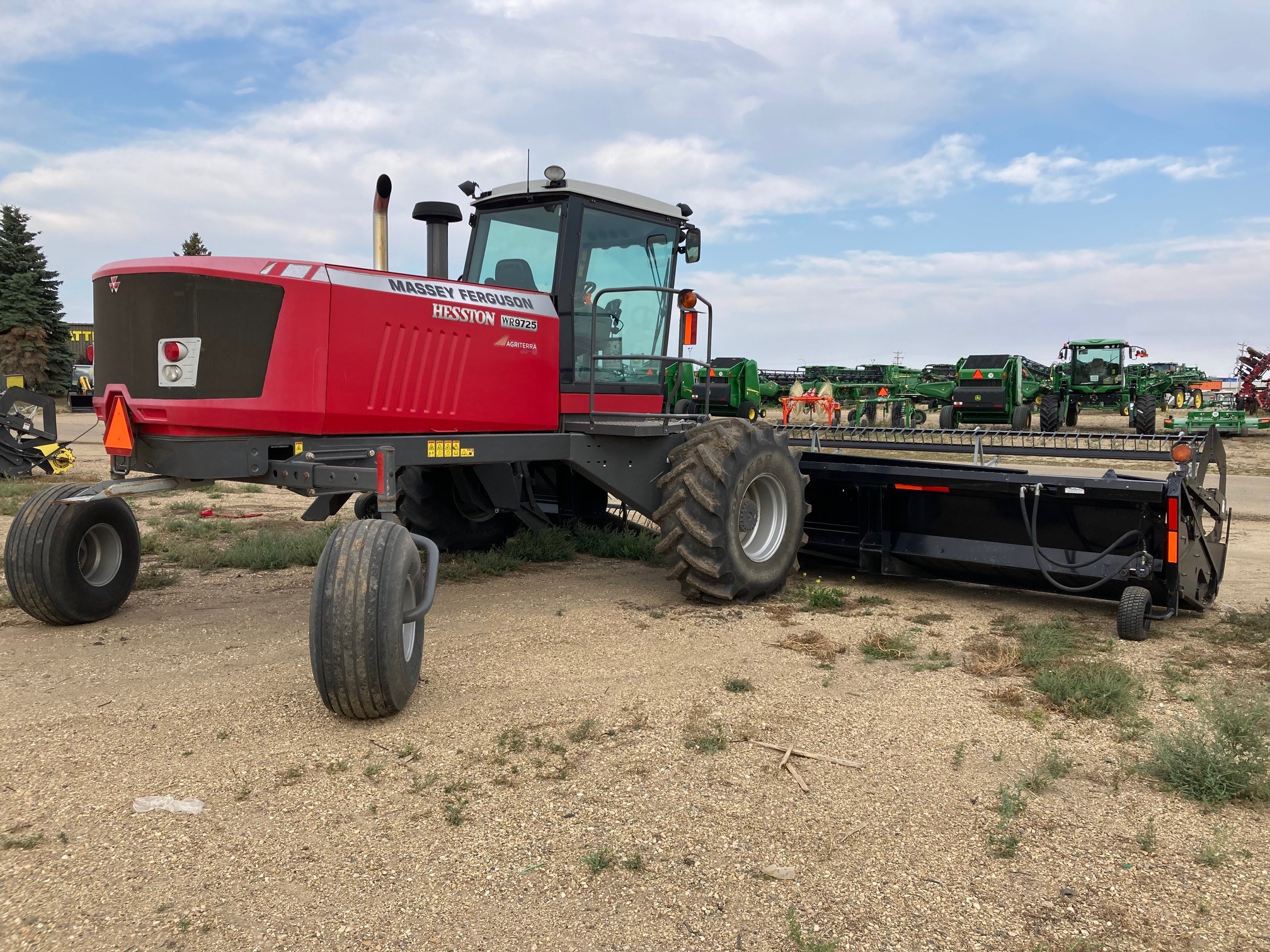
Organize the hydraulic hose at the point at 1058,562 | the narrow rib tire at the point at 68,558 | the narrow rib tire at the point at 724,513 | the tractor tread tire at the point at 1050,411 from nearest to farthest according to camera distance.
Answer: the narrow rib tire at the point at 68,558, the hydraulic hose at the point at 1058,562, the narrow rib tire at the point at 724,513, the tractor tread tire at the point at 1050,411

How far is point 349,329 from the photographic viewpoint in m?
5.20

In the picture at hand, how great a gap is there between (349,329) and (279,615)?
211cm

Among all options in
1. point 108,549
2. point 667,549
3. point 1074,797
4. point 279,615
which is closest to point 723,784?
point 1074,797

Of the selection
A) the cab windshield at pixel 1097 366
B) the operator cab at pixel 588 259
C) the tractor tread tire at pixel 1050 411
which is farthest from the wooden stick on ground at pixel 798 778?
the cab windshield at pixel 1097 366

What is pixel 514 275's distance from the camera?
22.5 ft

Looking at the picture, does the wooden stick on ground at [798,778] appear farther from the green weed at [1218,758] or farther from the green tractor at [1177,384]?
the green tractor at [1177,384]

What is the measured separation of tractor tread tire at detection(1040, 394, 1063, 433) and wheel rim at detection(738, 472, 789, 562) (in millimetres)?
20929

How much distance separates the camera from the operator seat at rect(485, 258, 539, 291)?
6.79 m

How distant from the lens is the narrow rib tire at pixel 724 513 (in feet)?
20.8

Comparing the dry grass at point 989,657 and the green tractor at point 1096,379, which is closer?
the dry grass at point 989,657

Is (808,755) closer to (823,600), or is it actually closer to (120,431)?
(823,600)

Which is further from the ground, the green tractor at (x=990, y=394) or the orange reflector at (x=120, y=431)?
the green tractor at (x=990, y=394)

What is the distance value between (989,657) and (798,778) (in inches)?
83.5

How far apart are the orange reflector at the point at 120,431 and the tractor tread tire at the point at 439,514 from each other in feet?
9.58
